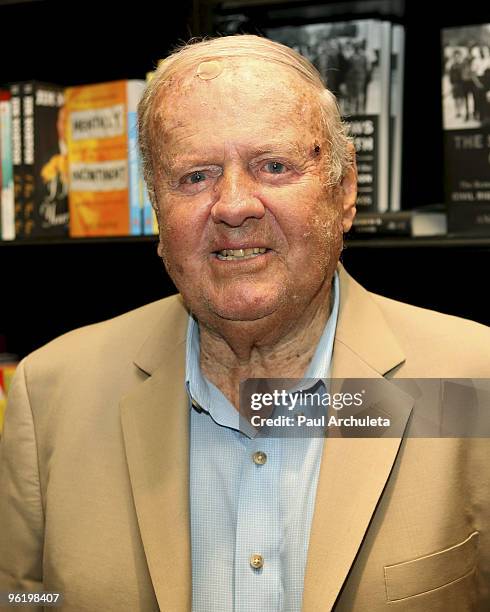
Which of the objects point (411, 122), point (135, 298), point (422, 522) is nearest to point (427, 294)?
point (411, 122)

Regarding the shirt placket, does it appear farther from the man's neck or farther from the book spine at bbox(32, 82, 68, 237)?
the book spine at bbox(32, 82, 68, 237)

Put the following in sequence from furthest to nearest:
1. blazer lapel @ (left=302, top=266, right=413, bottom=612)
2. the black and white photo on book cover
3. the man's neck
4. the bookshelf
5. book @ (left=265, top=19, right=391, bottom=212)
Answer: the bookshelf, book @ (left=265, top=19, right=391, bottom=212), the black and white photo on book cover, the man's neck, blazer lapel @ (left=302, top=266, right=413, bottom=612)

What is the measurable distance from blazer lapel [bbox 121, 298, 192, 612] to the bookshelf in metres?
0.48

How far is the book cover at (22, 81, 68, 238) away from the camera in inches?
72.2

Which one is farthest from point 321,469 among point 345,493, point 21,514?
point 21,514

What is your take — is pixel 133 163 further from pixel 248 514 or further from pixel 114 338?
pixel 248 514

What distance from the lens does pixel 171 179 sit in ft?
3.78

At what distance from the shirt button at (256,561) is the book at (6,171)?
42.1 inches

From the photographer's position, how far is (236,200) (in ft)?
3.52

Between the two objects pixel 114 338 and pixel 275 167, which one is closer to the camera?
pixel 275 167

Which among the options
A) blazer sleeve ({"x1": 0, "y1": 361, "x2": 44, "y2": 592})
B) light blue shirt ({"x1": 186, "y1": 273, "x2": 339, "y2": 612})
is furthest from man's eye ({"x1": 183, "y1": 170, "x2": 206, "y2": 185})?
blazer sleeve ({"x1": 0, "y1": 361, "x2": 44, "y2": 592})

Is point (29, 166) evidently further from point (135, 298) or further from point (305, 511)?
point (305, 511)

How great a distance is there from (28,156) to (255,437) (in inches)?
40.3

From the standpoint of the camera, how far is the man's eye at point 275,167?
111cm
